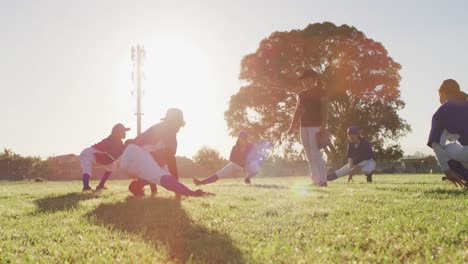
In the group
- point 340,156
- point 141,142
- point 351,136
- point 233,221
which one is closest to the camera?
point 233,221

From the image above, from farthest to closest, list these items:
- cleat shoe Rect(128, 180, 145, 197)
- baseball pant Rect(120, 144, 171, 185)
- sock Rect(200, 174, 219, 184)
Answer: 1. sock Rect(200, 174, 219, 184)
2. cleat shoe Rect(128, 180, 145, 197)
3. baseball pant Rect(120, 144, 171, 185)

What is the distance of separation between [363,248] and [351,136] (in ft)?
33.1

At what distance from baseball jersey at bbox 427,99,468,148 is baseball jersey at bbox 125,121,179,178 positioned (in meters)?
4.07

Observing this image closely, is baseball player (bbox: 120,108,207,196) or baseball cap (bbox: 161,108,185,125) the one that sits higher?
baseball cap (bbox: 161,108,185,125)

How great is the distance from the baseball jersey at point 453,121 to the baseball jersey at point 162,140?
160 inches

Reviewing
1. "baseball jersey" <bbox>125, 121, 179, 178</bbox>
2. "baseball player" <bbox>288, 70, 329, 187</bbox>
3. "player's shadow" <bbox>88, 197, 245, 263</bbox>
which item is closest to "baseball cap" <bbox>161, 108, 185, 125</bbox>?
"baseball jersey" <bbox>125, 121, 179, 178</bbox>

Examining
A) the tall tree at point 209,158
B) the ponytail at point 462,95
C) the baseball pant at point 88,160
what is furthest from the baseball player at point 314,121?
the tall tree at point 209,158

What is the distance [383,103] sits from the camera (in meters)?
32.5

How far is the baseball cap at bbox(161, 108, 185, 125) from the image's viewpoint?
7.03 meters

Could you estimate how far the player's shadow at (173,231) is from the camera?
9.64ft

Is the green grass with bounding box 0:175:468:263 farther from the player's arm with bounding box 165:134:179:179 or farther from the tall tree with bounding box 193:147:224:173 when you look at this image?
the tall tree with bounding box 193:147:224:173

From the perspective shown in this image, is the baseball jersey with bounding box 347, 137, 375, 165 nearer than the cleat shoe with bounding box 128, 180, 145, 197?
No

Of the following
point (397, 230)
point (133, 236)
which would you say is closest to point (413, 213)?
point (397, 230)

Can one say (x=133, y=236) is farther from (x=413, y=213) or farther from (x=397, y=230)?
(x=413, y=213)
